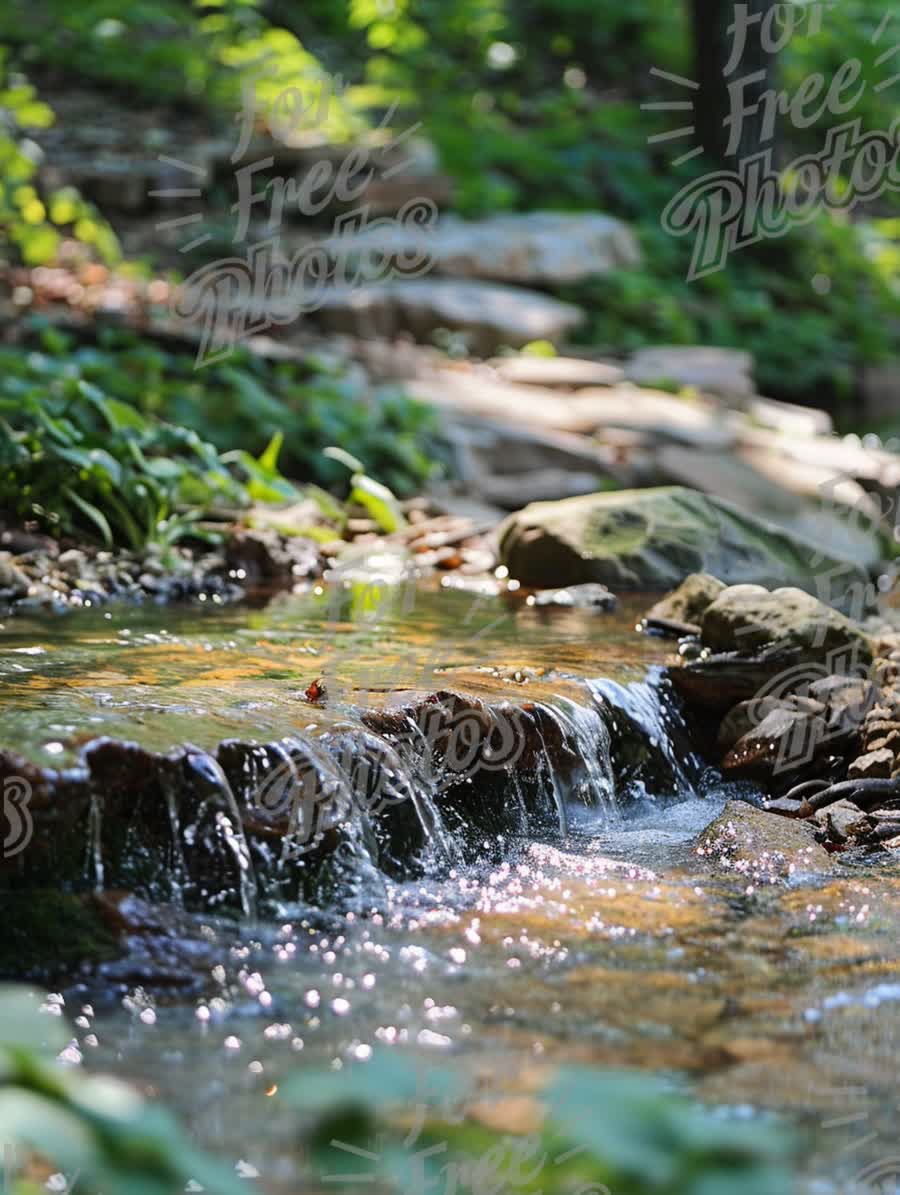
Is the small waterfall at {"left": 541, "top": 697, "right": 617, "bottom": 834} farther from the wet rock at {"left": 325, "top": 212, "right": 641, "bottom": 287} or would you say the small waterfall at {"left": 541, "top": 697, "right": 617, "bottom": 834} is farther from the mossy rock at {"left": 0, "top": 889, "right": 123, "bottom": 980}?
the wet rock at {"left": 325, "top": 212, "right": 641, "bottom": 287}

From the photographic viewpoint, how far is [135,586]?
5293 millimetres

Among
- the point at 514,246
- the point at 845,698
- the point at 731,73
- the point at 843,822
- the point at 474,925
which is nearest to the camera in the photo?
the point at 474,925

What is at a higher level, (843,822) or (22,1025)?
(22,1025)

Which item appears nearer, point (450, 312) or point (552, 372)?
point (552, 372)

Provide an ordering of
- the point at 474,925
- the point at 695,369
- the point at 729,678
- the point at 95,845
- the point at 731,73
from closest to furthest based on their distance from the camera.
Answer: the point at 95,845 → the point at 474,925 → the point at 729,678 → the point at 695,369 → the point at 731,73

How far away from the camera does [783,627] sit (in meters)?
4.35

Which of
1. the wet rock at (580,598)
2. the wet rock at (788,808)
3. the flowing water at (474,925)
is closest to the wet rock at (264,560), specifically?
the wet rock at (580,598)

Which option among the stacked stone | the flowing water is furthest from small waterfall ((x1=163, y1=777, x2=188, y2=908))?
the stacked stone

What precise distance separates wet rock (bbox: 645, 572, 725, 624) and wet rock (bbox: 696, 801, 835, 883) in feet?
4.78

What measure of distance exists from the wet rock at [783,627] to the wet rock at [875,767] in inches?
20.8

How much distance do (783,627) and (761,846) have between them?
47.1 inches

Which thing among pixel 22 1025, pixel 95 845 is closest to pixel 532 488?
pixel 95 845

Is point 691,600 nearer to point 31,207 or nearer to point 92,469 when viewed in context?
point 92,469

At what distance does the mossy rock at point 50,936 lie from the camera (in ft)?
8.25
